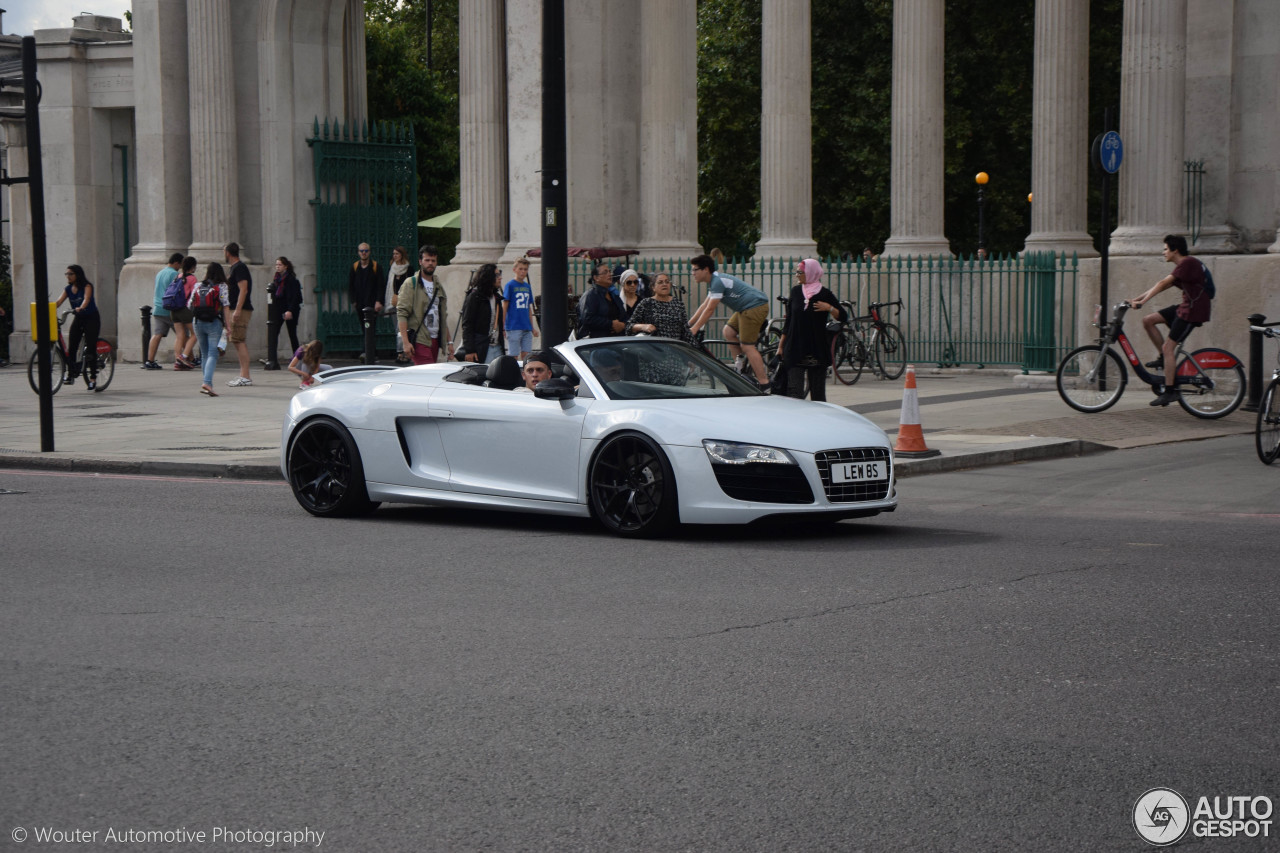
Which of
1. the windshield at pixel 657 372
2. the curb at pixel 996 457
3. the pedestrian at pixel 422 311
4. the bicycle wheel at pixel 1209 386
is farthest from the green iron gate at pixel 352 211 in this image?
the windshield at pixel 657 372

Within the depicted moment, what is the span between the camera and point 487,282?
1909cm

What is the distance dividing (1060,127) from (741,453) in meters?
16.8

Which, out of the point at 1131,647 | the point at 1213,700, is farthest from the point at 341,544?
the point at 1213,700

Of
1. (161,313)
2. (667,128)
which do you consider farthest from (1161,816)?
(161,313)

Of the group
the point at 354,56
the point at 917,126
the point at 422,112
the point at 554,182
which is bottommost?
the point at 554,182

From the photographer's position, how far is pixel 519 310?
805 inches

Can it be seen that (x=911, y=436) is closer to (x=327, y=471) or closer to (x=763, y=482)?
(x=763, y=482)

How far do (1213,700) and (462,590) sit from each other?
3.80 metres

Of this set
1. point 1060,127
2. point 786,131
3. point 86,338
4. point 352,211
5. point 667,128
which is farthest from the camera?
point 352,211

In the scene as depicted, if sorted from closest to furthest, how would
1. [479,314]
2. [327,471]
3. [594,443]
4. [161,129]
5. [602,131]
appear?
[594,443] < [327,471] < [479,314] < [602,131] < [161,129]

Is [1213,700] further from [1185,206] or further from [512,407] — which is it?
[1185,206]

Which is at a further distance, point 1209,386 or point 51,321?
point 51,321

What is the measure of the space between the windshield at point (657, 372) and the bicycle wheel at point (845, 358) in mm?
12372

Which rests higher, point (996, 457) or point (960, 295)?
point (960, 295)
